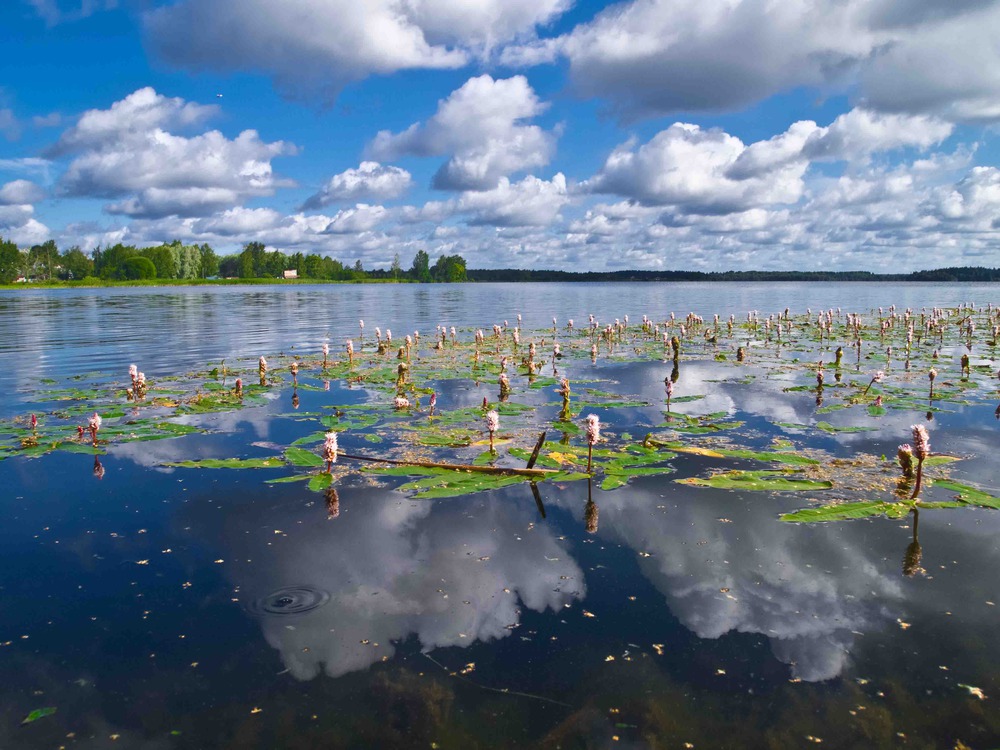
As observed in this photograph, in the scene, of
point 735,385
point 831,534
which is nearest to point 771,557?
point 831,534

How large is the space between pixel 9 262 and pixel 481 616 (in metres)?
214

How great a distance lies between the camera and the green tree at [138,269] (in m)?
192

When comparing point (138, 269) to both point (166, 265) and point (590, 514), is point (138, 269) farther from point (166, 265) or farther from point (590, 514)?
point (590, 514)

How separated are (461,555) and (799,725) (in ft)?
11.9

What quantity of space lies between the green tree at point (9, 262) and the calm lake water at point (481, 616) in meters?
204

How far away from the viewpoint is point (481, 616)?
569cm

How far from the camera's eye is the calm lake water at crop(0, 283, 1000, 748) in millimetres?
4379

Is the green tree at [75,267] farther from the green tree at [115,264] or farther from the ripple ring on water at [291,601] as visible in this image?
the ripple ring on water at [291,601]

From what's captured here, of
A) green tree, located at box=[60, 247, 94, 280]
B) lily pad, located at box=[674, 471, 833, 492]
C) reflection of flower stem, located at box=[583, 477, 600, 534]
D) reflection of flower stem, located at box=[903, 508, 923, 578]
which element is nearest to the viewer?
reflection of flower stem, located at box=[903, 508, 923, 578]

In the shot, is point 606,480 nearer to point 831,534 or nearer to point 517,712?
point 831,534

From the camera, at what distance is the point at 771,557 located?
676 cm

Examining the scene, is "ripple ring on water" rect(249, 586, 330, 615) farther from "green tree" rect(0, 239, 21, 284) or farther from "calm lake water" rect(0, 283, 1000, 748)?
"green tree" rect(0, 239, 21, 284)

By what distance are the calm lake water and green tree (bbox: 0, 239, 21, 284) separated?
8046 inches

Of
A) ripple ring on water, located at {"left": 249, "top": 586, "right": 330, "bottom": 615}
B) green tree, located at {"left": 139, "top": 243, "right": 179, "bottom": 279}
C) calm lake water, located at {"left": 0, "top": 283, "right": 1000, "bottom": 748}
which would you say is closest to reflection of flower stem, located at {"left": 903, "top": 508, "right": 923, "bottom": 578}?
calm lake water, located at {"left": 0, "top": 283, "right": 1000, "bottom": 748}
